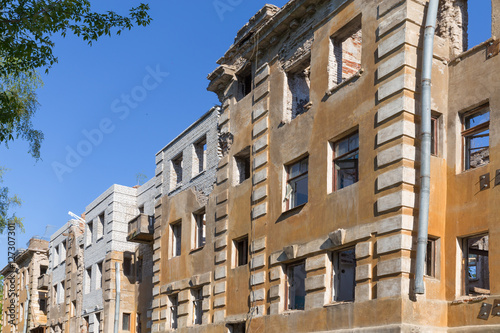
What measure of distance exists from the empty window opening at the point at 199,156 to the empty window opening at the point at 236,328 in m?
6.91

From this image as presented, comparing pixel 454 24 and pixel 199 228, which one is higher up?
pixel 454 24

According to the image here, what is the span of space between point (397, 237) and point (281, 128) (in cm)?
662

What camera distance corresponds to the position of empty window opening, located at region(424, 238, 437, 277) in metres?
15.9

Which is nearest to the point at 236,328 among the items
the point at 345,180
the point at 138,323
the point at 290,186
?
the point at 290,186

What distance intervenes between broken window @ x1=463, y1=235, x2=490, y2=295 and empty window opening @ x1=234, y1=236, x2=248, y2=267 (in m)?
6.90

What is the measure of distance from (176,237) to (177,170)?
10.1 feet

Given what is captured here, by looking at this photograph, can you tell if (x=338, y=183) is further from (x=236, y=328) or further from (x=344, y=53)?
(x=236, y=328)

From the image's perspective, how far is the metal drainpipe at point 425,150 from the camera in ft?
48.9

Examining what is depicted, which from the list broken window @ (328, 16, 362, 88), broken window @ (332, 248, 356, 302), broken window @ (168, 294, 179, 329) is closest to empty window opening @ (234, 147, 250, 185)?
broken window @ (328, 16, 362, 88)

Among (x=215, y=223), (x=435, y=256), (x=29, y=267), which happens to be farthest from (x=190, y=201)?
(x=29, y=267)

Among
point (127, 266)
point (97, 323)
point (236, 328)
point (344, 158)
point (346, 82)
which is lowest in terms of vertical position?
point (97, 323)

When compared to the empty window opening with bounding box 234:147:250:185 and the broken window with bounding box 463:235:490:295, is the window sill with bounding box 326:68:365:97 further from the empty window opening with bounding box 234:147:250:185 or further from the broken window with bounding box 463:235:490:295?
the empty window opening with bounding box 234:147:250:185

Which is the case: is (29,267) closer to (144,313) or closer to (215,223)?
(144,313)

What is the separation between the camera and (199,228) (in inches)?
1024
